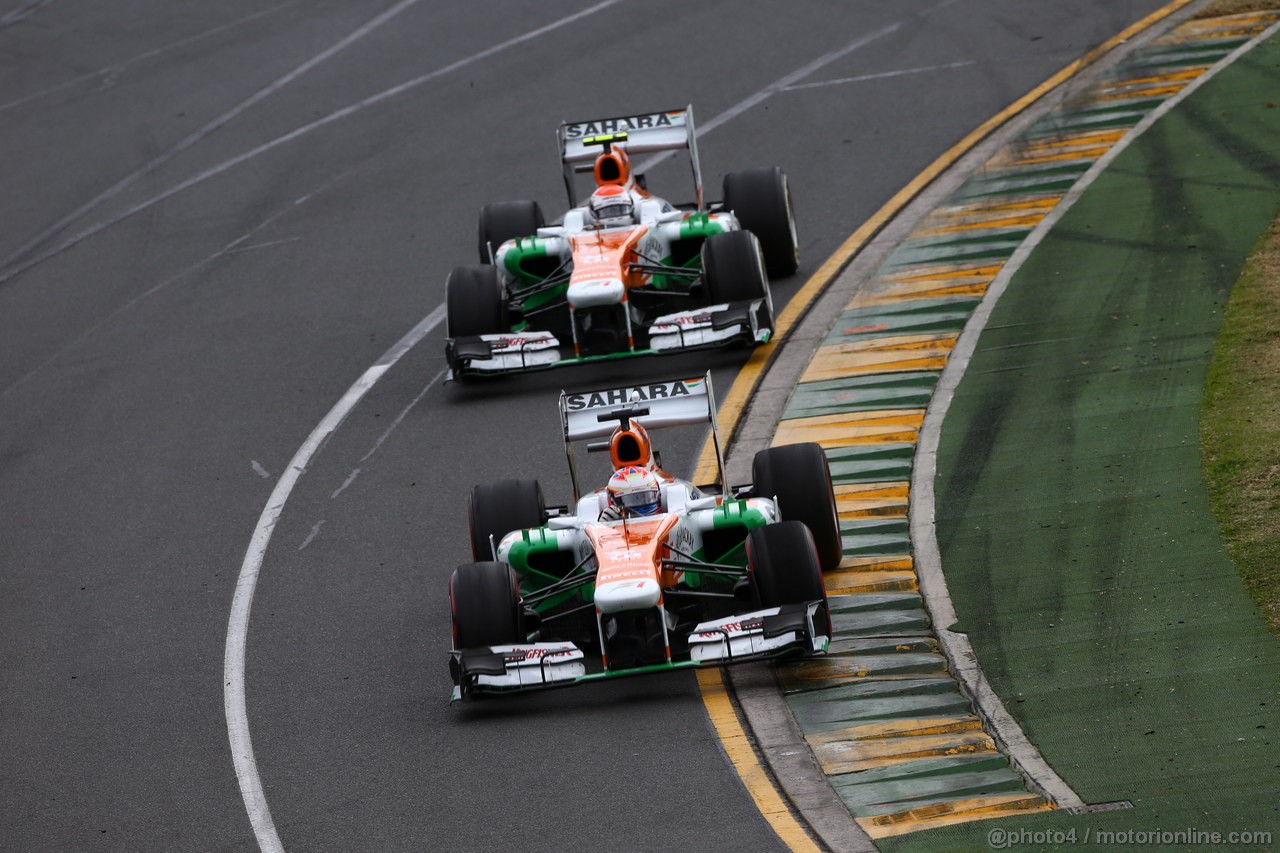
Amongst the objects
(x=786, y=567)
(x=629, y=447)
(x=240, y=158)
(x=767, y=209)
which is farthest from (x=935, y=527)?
(x=240, y=158)

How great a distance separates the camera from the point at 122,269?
2189cm

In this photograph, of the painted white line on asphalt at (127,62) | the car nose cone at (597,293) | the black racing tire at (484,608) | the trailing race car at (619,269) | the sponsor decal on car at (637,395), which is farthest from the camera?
the painted white line on asphalt at (127,62)

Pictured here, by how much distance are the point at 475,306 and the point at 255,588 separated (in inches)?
163

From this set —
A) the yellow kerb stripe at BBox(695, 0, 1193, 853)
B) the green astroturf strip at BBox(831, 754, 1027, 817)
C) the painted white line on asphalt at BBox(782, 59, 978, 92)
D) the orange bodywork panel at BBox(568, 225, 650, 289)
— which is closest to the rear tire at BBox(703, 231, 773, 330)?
the yellow kerb stripe at BBox(695, 0, 1193, 853)

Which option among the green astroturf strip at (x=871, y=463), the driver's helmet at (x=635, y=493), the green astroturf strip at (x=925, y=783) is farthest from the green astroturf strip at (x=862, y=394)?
the green astroturf strip at (x=925, y=783)

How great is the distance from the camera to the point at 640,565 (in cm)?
1220

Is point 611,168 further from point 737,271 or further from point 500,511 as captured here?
point 500,511

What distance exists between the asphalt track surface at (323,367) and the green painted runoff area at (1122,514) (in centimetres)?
207

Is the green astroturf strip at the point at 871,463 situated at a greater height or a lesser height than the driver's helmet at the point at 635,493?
lesser

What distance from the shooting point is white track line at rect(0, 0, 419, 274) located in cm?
2327

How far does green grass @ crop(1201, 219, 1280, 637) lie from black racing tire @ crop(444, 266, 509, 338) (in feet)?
21.3

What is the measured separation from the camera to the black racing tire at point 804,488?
1305 cm

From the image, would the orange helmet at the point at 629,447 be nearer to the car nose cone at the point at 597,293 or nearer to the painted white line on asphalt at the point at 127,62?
the car nose cone at the point at 597,293

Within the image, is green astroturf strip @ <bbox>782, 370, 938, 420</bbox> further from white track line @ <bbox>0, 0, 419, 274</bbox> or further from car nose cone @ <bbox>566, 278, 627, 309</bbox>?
white track line @ <bbox>0, 0, 419, 274</bbox>
